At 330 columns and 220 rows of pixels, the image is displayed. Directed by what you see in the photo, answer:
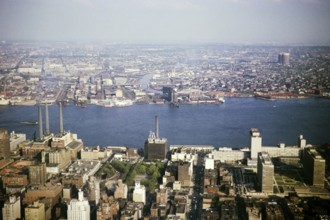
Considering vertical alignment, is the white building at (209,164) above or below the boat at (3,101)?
below

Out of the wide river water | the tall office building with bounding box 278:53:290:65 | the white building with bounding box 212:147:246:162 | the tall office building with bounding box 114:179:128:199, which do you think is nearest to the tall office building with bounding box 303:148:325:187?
the wide river water

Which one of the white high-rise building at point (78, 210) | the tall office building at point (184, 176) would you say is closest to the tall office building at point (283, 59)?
the tall office building at point (184, 176)

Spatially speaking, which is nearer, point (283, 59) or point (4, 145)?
point (4, 145)

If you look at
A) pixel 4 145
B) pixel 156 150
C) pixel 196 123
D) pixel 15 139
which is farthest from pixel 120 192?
pixel 196 123

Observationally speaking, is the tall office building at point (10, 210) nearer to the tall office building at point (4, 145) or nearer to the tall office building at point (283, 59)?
the tall office building at point (4, 145)

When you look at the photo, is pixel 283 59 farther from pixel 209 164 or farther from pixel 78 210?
pixel 78 210

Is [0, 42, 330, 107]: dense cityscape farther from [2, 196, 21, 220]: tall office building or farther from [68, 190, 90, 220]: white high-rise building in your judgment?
[68, 190, 90, 220]: white high-rise building

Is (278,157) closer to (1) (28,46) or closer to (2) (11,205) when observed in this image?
(2) (11,205)

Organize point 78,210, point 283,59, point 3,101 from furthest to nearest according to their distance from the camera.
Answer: point 283,59 < point 3,101 < point 78,210
